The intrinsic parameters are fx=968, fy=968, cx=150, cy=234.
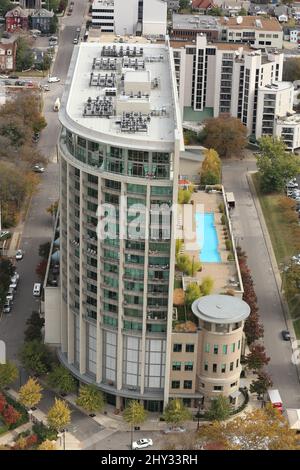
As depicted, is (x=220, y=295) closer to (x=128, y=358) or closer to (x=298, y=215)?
(x=128, y=358)

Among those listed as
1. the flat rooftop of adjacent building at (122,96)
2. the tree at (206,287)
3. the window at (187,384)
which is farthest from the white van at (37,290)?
the window at (187,384)

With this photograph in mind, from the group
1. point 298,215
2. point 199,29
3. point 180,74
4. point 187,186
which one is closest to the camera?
point 187,186

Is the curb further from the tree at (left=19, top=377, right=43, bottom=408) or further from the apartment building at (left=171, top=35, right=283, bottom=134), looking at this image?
the tree at (left=19, top=377, right=43, bottom=408)

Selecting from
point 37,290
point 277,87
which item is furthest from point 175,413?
point 277,87

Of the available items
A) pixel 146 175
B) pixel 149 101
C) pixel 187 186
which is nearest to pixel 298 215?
pixel 187 186

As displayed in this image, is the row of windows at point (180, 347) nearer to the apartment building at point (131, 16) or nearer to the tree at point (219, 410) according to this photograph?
the tree at point (219, 410)
